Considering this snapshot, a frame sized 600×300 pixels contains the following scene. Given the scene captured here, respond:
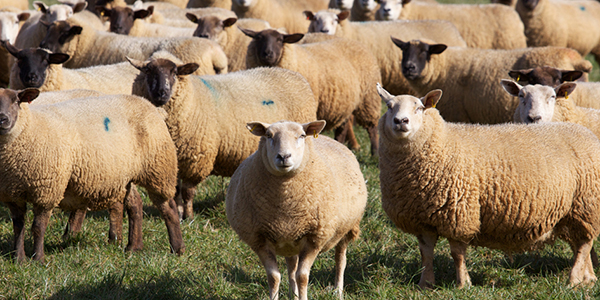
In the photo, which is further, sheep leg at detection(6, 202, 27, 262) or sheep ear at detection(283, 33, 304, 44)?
sheep ear at detection(283, 33, 304, 44)

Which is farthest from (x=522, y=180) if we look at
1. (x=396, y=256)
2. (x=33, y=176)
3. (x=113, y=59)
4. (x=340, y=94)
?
(x=113, y=59)

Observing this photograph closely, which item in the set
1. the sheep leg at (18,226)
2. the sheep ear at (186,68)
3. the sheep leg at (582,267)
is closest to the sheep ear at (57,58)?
the sheep ear at (186,68)

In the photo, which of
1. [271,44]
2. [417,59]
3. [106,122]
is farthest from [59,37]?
[417,59]

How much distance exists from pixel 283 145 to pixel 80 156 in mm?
1776

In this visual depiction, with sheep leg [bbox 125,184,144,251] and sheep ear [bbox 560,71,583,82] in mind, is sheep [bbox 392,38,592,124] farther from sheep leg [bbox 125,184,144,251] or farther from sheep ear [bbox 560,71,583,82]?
sheep leg [bbox 125,184,144,251]

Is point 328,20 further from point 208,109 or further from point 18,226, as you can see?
point 18,226

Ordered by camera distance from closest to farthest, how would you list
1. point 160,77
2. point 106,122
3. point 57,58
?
point 106,122
point 160,77
point 57,58

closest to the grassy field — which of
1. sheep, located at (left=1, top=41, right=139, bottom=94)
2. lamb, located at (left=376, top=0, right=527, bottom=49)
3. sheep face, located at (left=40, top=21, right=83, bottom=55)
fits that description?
sheep, located at (left=1, top=41, right=139, bottom=94)

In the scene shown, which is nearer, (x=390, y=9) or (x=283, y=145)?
(x=283, y=145)

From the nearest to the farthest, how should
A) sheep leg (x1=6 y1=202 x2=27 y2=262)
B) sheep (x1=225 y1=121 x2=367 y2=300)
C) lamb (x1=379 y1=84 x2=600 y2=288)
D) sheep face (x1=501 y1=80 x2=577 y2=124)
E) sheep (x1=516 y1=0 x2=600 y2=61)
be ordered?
1. sheep (x1=225 y1=121 x2=367 y2=300)
2. lamb (x1=379 y1=84 x2=600 y2=288)
3. sheep leg (x1=6 y1=202 x2=27 y2=262)
4. sheep face (x1=501 y1=80 x2=577 y2=124)
5. sheep (x1=516 y1=0 x2=600 y2=61)

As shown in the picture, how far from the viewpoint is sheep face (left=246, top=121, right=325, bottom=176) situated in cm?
374

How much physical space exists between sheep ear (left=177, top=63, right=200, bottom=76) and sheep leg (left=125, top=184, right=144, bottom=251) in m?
1.15

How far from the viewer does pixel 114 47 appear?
8.13 metres

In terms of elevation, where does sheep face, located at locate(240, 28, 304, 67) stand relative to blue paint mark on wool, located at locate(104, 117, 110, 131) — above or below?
below
